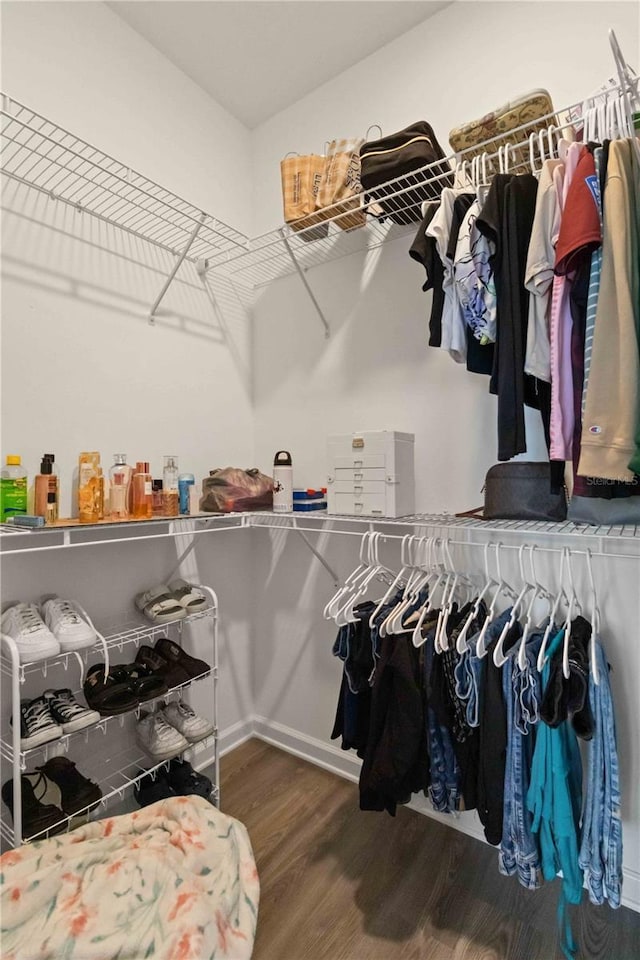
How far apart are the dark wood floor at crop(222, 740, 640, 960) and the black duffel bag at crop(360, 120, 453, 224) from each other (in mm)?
2084

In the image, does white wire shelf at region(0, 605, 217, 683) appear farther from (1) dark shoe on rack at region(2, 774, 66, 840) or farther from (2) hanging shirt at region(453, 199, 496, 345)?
(2) hanging shirt at region(453, 199, 496, 345)

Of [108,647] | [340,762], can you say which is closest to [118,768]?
[108,647]

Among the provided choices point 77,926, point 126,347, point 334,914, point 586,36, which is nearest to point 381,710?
point 334,914

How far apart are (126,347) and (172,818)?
1.58m

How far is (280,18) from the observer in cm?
184

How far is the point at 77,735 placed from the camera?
1.61m

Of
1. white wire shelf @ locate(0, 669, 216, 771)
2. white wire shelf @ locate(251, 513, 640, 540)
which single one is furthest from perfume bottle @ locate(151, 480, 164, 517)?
white wire shelf @ locate(0, 669, 216, 771)

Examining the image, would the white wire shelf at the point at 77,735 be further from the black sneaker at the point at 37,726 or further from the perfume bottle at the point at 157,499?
the perfume bottle at the point at 157,499

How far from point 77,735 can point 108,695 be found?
0.29m

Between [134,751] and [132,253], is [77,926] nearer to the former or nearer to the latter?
[134,751]

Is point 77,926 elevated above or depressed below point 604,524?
below

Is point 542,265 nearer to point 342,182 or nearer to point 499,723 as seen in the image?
point 342,182

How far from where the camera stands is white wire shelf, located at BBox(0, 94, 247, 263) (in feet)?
4.93

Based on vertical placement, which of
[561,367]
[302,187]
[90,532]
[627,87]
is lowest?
[90,532]
